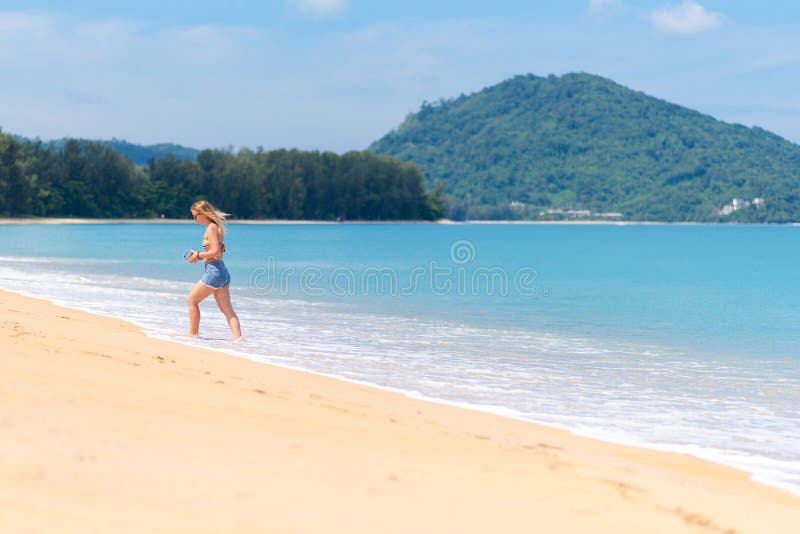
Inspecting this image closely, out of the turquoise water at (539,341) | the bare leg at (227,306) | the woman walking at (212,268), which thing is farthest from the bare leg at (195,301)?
the turquoise water at (539,341)

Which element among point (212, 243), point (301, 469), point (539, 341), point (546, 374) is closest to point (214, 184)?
point (539, 341)

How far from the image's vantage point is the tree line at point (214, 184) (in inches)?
4858

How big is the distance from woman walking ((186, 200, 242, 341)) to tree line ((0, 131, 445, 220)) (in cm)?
10907

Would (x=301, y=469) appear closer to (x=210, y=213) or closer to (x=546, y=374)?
(x=546, y=374)

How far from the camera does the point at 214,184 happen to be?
5989 inches

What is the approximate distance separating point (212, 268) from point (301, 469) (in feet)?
28.0

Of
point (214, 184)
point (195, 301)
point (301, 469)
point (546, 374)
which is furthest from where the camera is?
point (214, 184)

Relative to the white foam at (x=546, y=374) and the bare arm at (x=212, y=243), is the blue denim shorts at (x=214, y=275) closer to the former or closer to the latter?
the bare arm at (x=212, y=243)

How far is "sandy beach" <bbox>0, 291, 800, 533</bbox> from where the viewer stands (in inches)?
169

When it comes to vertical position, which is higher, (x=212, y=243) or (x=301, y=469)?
(x=212, y=243)

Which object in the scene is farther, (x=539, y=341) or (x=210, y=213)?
(x=539, y=341)

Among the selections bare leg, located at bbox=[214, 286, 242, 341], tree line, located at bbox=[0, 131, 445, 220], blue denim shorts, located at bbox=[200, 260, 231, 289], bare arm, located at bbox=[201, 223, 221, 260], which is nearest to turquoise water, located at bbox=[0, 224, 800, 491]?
bare leg, located at bbox=[214, 286, 242, 341]

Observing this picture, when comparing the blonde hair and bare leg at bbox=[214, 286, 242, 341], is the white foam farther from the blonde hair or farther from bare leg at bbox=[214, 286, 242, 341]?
the blonde hair

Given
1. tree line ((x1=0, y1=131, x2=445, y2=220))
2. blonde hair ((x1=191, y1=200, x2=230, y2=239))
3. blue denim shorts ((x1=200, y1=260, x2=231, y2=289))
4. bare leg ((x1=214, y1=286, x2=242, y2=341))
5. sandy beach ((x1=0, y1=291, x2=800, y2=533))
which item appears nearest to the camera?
sandy beach ((x1=0, y1=291, x2=800, y2=533))
